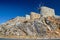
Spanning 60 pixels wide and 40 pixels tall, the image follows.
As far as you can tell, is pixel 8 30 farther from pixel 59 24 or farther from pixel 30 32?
pixel 59 24

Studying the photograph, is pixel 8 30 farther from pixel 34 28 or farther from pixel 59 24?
pixel 59 24

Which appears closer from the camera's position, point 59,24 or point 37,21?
point 37,21

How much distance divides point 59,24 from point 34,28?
15.9 m

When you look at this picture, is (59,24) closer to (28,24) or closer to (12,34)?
(28,24)

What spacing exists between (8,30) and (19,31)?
6457 mm

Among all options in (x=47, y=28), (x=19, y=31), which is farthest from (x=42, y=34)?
(x=19, y=31)

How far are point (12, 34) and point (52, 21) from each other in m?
24.4

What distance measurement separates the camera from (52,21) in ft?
414

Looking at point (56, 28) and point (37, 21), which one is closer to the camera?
point (37, 21)

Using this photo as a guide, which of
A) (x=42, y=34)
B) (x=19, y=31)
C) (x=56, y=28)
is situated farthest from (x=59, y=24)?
(x=19, y=31)

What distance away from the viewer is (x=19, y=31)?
12394cm

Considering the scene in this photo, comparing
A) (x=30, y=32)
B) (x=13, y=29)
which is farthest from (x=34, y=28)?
(x=13, y=29)

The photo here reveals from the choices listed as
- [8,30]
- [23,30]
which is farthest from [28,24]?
[8,30]

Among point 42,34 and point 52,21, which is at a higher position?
point 52,21
